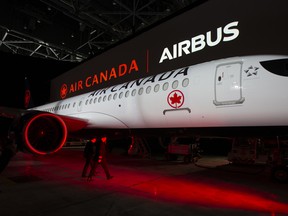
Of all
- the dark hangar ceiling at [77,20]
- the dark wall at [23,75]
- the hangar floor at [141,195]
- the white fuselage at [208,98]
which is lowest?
the hangar floor at [141,195]

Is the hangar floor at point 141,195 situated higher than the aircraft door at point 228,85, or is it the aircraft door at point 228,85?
the aircraft door at point 228,85

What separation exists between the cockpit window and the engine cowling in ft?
19.0

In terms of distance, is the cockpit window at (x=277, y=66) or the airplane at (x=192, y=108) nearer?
the cockpit window at (x=277, y=66)

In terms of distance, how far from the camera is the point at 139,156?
46.5 feet

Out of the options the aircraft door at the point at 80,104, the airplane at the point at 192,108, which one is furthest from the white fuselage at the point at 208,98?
the aircraft door at the point at 80,104

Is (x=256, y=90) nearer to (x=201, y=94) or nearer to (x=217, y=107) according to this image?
(x=217, y=107)

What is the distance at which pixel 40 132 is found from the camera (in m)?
7.56

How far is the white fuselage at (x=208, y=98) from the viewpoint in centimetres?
498

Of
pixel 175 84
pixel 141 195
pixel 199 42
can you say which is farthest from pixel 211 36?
pixel 141 195

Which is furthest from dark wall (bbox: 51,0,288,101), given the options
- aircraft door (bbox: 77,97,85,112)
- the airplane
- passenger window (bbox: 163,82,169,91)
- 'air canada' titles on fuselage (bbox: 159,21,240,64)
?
aircraft door (bbox: 77,97,85,112)

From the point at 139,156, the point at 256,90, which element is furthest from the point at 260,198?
the point at 139,156

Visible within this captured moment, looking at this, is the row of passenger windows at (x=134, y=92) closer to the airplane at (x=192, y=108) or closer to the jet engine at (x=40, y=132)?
the airplane at (x=192, y=108)

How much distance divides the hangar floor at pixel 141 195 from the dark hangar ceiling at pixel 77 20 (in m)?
11.5

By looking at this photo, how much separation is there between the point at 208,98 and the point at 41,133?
529 centimetres
